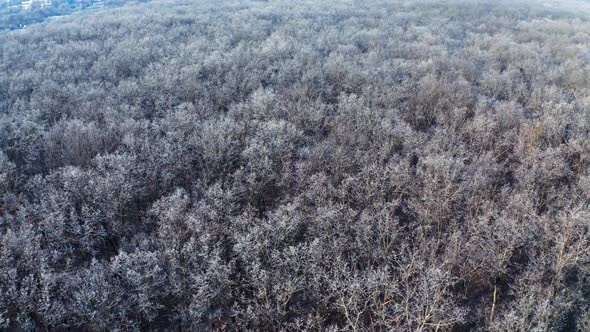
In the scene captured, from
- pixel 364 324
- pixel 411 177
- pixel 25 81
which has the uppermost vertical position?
pixel 25 81

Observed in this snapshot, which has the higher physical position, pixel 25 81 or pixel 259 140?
pixel 25 81

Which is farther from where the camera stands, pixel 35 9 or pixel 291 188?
pixel 35 9

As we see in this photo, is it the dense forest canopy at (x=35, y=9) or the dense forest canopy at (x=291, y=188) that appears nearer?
the dense forest canopy at (x=291, y=188)

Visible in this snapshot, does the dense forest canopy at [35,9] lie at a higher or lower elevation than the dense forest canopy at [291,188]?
higher

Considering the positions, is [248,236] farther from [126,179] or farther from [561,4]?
[561,4]

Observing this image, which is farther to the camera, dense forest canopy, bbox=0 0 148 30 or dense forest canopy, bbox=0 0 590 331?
dense forest canopy, bbox=0 0 148 30

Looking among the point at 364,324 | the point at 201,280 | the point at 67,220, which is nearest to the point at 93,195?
the point at 67,220

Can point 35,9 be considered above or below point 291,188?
above

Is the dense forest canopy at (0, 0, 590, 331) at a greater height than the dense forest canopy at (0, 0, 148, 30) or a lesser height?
lesser
